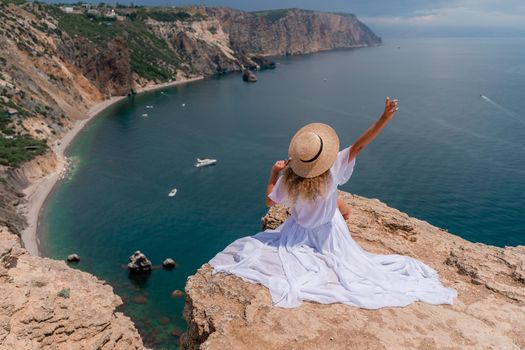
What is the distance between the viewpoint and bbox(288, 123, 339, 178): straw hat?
24.4ft

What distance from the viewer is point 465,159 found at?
57.4 metres

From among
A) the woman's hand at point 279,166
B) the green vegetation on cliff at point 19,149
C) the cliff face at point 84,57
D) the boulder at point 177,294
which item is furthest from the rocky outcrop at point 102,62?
the woman's hand at point 279,166

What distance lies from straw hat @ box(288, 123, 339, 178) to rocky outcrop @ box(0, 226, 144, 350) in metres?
6.28

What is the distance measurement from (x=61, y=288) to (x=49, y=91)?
69.9m

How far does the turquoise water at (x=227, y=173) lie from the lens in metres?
36.0

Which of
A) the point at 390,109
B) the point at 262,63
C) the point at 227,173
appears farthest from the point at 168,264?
the point at 262,63

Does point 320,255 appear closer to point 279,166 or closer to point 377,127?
point 279,166

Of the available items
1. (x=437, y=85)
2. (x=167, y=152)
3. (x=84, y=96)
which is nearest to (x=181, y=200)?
(x=167, y=152)

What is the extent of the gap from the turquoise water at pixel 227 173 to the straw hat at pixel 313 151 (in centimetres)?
2074

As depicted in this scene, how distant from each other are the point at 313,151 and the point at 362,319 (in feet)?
9.71

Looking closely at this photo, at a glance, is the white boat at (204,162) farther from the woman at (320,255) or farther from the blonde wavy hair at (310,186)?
the blonde wavy hair at (310,186)

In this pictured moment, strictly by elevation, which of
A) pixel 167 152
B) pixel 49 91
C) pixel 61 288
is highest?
pixel 61 288

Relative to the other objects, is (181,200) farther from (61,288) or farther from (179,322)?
(61,288)

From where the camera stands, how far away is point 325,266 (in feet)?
25.8
